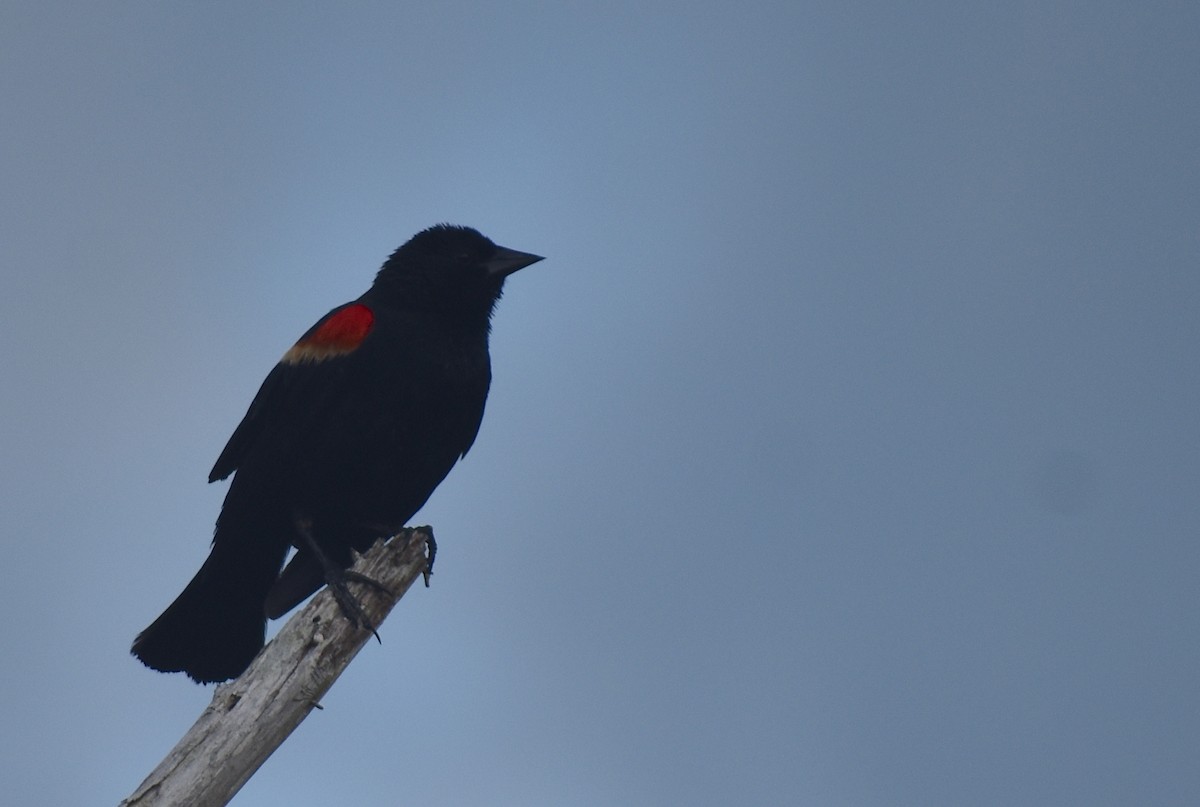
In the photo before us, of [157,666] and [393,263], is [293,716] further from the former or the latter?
[393,263]

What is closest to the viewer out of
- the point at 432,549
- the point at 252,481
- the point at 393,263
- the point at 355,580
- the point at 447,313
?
the point at 355,580

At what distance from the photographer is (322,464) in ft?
20.5

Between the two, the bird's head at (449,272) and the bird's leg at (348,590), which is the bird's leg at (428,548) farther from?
the bird's head at (449,272)

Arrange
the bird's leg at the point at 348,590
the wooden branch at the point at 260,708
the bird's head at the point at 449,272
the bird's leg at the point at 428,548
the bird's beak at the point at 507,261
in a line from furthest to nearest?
the bird's beak at the point at 507,261, the bird's head at the point at 449,272, the bird's leg at the point at 428,548, the bird's leg at the point at 348,590, the wooden branch at the point at 260,708

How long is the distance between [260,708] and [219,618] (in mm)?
1978

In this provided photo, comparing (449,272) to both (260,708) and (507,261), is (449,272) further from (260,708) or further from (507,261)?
(260,708)

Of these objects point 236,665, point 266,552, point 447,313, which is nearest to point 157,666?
point 236,665

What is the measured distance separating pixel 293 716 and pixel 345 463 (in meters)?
1.97

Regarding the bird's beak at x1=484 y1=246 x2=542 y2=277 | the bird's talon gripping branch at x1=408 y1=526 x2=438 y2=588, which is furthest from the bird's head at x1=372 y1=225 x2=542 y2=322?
the bird's talon gripping branch at x1=408 y1=526 x2=438 y2=588

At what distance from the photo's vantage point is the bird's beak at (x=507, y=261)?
23.8 feet

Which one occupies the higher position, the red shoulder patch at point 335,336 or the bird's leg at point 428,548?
the red shoulder patch at point 335,336

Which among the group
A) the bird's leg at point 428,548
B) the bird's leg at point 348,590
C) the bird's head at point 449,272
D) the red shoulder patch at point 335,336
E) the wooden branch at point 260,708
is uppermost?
the bird's head at point 449,272

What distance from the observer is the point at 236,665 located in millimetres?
6230

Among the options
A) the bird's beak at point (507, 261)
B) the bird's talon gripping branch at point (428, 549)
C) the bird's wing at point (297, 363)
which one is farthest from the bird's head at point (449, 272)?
the bird's talon gripping branch at point (428, 549)
